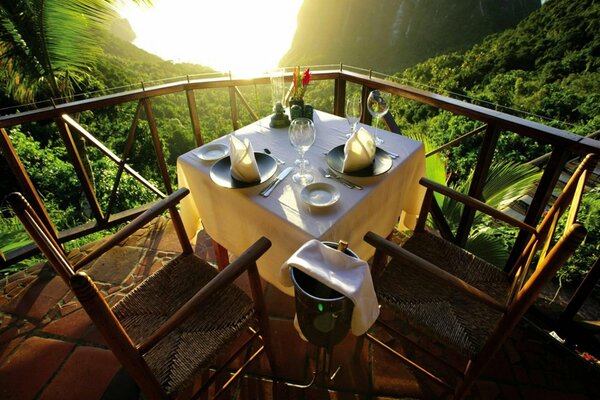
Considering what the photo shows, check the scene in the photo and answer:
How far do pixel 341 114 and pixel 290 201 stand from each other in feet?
5.46

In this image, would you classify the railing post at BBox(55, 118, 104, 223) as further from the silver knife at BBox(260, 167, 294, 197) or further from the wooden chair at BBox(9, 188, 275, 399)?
the silver knife at BBox(260, 167, 294, 197)

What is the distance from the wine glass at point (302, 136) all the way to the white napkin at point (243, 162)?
0.59ft

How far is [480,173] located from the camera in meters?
1.88

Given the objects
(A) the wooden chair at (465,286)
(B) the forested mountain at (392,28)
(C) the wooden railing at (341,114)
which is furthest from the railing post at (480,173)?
(B) the forested mountain at (392,28)

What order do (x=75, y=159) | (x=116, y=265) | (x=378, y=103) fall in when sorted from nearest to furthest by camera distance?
(x=378, y=103), (x=75, y=159), (x=116, y=265)

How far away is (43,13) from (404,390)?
4.31 meters

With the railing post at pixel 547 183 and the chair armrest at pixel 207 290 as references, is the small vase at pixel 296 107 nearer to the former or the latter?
the chair armrest at pixel 207 290

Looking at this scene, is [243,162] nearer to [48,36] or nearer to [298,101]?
[298,101]

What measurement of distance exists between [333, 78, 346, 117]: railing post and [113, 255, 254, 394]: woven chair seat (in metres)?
1.70

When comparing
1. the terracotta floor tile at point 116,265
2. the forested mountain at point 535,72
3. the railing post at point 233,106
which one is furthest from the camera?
the forested mountain at point 535,72

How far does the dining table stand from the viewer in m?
1.22

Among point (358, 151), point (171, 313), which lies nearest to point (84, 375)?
point (171, 313)

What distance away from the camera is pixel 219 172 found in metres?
1.43

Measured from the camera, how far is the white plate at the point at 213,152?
157 cm
